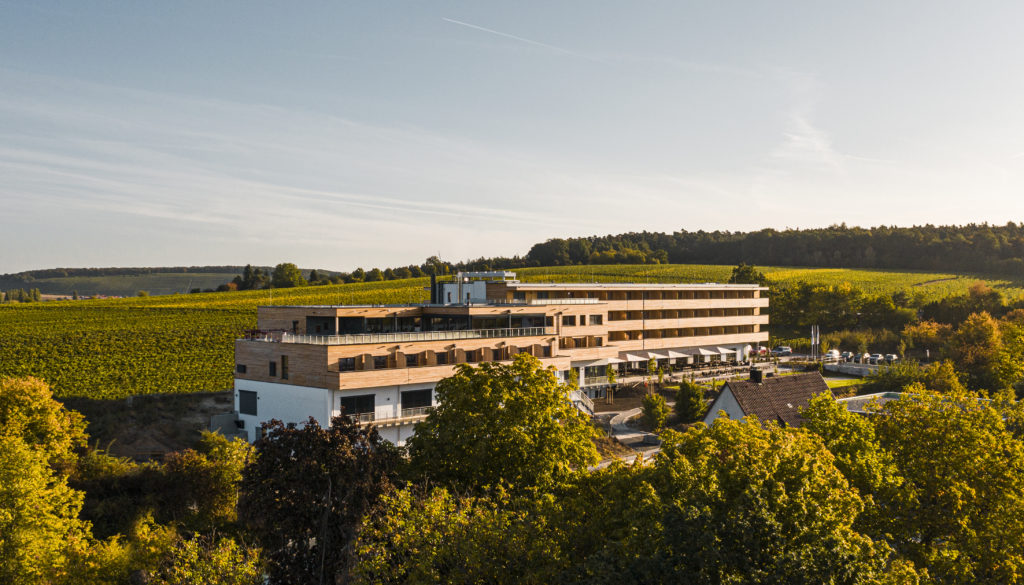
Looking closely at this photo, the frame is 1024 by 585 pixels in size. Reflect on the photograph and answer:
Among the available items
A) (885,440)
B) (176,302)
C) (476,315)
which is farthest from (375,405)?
(176,302)

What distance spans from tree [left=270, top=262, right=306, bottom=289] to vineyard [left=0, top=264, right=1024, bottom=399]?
1507cm

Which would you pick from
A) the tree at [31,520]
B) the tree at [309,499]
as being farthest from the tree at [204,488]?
the tree at [309,499]

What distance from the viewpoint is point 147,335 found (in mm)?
77500

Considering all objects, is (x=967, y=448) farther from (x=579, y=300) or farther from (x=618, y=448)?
(x=579, y=300)

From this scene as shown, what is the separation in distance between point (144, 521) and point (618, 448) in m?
29.3

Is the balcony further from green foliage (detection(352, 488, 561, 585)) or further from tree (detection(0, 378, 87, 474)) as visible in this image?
green foliage (detection(352, 488, 561, 585))

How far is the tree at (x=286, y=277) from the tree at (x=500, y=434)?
120 m

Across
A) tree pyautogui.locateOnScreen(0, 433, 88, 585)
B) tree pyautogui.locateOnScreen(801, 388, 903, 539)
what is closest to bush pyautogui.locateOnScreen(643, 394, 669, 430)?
tree pyautogui.locateOnScreen(801, 388, 903, 539)

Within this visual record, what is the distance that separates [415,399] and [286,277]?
104553mm

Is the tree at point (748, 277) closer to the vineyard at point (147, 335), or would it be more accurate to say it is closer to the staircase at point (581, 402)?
the vineyard at point (147, 335)

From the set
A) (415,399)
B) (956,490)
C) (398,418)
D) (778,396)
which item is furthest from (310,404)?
(956,490)

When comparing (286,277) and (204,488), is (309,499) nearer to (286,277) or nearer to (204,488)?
(204,488)

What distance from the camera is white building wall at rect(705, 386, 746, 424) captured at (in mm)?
46812

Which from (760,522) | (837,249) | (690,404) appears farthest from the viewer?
(837,249)
